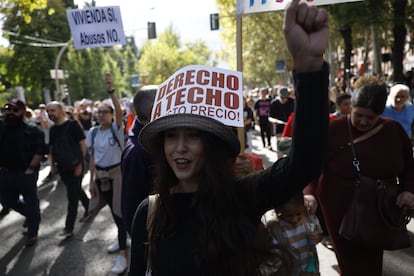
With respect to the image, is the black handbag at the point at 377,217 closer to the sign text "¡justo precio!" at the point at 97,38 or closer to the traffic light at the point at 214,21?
the sign text "¡justo precio!" at the point at 97,38

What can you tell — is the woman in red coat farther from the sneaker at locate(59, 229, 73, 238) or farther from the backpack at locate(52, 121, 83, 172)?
the sneaker at locate(59, 229, 73, 238)

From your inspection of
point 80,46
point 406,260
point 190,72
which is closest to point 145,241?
point 190,72

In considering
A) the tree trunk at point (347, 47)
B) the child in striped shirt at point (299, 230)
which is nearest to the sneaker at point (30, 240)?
the child in striped shirt at point (299, 230)

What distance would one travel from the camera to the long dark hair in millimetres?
1389

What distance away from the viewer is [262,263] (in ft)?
4.80

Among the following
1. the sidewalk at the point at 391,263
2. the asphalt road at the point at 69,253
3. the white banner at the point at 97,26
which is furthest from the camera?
the white banner at the point at 97,26

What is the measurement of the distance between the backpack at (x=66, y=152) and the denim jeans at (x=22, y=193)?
340mm

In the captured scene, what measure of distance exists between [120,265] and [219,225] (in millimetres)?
3141

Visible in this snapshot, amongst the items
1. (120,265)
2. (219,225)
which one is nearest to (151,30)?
(120,265)

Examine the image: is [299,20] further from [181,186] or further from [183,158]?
[181,186]

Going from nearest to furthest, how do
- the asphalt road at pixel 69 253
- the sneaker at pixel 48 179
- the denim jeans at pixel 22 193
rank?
the asphalt road at pixel 69 253 < the denim jeans at pixel 22 193 < the sneaker at pixel 48 179

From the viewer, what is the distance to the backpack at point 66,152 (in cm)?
527

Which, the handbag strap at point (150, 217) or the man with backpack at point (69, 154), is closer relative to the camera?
the handbag strap at point (150, 217)

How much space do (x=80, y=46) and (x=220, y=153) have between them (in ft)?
16.8
